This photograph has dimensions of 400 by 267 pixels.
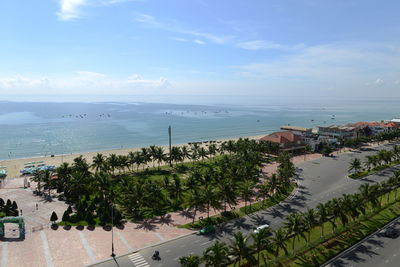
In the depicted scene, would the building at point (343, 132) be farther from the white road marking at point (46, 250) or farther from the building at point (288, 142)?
the white road marking at point (46, 250)

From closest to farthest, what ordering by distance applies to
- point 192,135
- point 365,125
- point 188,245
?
point 188,245 → point 365,125 → point 192,135

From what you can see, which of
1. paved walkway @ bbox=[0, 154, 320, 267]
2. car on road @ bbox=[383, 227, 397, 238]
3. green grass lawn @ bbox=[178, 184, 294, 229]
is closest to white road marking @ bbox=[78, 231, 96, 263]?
paved walkway @ bbox=[0, 154, 320, 267]

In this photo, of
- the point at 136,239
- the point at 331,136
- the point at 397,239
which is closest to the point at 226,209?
the point at 136,239

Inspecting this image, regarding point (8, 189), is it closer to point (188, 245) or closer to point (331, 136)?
point (188, 245)

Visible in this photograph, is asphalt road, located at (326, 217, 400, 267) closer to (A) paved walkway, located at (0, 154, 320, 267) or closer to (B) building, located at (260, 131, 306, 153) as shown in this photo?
(A) paved walkway, located at (0, 154, 320, 267)

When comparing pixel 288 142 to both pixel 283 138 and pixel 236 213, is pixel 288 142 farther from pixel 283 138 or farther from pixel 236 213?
pixel 236 213

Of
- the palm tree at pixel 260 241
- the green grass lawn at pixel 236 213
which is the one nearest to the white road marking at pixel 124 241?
the green grass lawn at pixel 236 213
